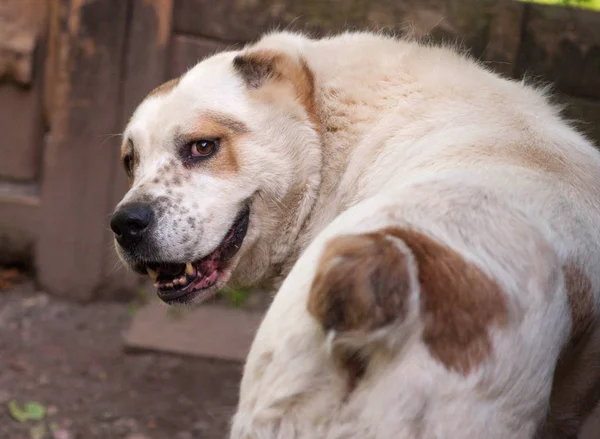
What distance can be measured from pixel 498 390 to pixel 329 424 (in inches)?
13.1

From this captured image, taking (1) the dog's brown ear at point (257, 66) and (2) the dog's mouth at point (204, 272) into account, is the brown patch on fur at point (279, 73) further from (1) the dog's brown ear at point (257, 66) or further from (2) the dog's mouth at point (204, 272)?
(2) the dog's mouth at point (204, 272)

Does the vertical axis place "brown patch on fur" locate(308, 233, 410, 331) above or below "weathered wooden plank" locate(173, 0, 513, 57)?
above

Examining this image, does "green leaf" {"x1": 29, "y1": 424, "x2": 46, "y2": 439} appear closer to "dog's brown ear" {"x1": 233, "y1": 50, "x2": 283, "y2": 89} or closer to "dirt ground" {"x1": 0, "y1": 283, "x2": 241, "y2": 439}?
"dirt ground" {"x1": 0, "y1": 283, "x2": 241, "y2": 439}

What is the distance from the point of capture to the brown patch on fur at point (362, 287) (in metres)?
1.51

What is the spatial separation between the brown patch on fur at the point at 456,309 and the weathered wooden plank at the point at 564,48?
3.15 m

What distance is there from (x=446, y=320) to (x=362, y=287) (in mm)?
182

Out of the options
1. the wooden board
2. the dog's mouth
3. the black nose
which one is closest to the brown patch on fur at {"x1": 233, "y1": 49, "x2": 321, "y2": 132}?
the dog's mouth

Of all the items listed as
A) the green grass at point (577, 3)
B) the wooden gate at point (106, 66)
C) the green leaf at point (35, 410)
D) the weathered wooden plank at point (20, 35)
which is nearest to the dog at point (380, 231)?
the green leaf at point (35, 410)

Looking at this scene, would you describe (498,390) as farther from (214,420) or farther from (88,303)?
(88,303)

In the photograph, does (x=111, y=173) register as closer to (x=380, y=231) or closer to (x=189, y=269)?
(x=189, y=269)

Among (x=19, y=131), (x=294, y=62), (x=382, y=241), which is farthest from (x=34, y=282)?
(x=382, y=241)

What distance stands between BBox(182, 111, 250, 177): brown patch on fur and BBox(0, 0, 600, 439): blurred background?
1.53 meters

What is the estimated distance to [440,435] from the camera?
1.52 meters

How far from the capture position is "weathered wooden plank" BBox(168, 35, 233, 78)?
4.84m
